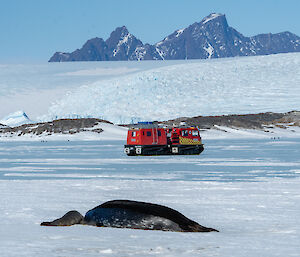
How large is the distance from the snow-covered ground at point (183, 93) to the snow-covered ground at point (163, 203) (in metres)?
62.4

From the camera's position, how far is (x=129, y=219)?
9141mm

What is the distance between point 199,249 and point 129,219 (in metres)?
1.77

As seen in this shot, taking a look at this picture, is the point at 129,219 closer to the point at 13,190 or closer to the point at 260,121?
the point at 13,190

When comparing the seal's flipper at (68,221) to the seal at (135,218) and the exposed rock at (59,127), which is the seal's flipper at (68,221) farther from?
the exposed rock at (59,127)

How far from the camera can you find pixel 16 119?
95875 mm

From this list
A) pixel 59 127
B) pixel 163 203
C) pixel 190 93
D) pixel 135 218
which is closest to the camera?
pixel 135 218

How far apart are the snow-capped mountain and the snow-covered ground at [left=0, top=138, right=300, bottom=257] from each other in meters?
73.2

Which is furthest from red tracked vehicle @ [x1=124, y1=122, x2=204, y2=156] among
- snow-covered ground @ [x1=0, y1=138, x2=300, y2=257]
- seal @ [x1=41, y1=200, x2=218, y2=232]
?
seal @ [x1=41, y1=200, x2=218, y2=232]

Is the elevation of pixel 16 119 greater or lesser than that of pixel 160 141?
greater

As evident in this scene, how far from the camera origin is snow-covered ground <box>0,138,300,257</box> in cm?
773

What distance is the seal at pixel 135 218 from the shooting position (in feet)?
29.3

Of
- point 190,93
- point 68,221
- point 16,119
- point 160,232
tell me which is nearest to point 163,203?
point 68,221

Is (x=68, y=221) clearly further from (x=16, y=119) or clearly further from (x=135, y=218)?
(x=16, y=119)

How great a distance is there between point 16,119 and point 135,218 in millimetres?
89341
